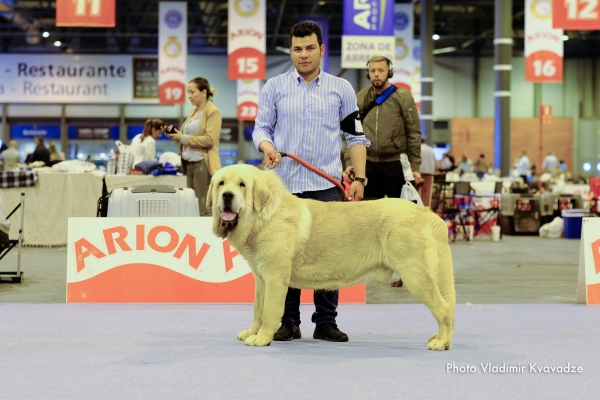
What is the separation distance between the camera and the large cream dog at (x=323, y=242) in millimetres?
4176

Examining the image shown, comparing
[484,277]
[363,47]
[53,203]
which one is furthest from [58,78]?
[484,277]

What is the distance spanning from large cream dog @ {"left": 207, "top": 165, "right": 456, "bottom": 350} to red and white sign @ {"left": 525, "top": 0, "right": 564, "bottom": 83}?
15965 millimetres

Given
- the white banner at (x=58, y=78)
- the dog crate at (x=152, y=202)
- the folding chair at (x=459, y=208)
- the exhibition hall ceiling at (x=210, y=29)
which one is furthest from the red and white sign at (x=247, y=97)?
the dog crate at (x=152, y=202)

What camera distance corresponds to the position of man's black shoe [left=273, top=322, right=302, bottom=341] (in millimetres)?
4570

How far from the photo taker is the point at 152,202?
7820 millimetres

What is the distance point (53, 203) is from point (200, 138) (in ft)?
11.9

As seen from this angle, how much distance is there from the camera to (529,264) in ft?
33.1

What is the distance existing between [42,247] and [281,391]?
8.58 meters

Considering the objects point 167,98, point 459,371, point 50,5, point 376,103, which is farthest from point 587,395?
point 50,5

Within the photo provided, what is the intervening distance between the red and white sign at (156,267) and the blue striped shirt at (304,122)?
171 cm

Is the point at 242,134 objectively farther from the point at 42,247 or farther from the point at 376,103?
the point at 376,103

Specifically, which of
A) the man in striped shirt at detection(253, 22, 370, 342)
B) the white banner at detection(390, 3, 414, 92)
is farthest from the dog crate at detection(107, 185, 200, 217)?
the white banner at detection(390, 3, 414, 92)

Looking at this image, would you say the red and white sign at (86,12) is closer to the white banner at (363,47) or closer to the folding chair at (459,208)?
the white banner at (363,47)

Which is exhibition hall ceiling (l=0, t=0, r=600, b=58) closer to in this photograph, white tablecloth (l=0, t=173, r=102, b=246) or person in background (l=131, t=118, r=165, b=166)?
person in background (l=131, t=118, r=165, b=166)
